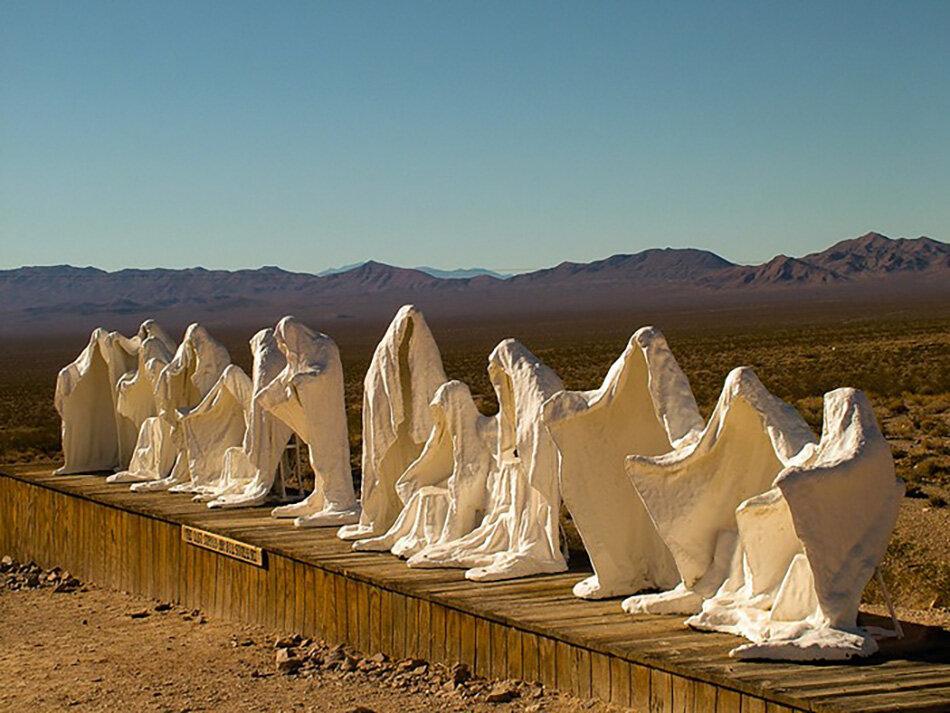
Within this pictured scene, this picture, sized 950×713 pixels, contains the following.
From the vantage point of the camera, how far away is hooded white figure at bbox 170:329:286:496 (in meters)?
14.5

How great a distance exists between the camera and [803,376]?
37531 millimetres

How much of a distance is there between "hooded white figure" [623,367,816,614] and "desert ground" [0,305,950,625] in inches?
70.8

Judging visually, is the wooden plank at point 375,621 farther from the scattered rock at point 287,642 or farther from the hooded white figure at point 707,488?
the hooded white figure at point 707,488

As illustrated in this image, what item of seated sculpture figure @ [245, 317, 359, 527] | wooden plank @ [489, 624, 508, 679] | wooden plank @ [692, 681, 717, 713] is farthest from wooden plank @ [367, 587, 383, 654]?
wooden plank @ [692, 681, 717, 713]

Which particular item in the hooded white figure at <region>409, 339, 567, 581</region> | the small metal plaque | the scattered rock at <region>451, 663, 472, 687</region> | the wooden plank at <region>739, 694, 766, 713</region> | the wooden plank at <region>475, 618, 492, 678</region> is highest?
the hooded white figure at <region>409, 339, 567, 581</region>

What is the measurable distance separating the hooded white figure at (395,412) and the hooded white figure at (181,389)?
3536 mm

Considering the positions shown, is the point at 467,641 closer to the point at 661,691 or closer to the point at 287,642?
the point at 661,691

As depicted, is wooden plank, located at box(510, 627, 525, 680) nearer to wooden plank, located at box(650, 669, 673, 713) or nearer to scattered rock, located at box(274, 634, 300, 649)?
wooden plank, located at box(650, 669, 673, 713)

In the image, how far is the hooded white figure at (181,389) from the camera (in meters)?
15.2

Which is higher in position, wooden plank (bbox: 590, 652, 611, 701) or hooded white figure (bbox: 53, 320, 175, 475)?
hooded white figure (bbox: 53, 320, 175, 475)

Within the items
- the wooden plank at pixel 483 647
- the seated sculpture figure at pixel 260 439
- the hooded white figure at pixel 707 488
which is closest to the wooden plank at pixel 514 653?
the wooden plank at pixel 483 647

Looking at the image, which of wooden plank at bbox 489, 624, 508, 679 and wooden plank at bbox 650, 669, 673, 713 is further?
wooden plank at bbox 489, 624, 508, 679

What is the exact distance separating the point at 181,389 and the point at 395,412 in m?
4.24

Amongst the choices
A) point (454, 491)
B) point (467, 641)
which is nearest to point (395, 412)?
point (454, 491)
